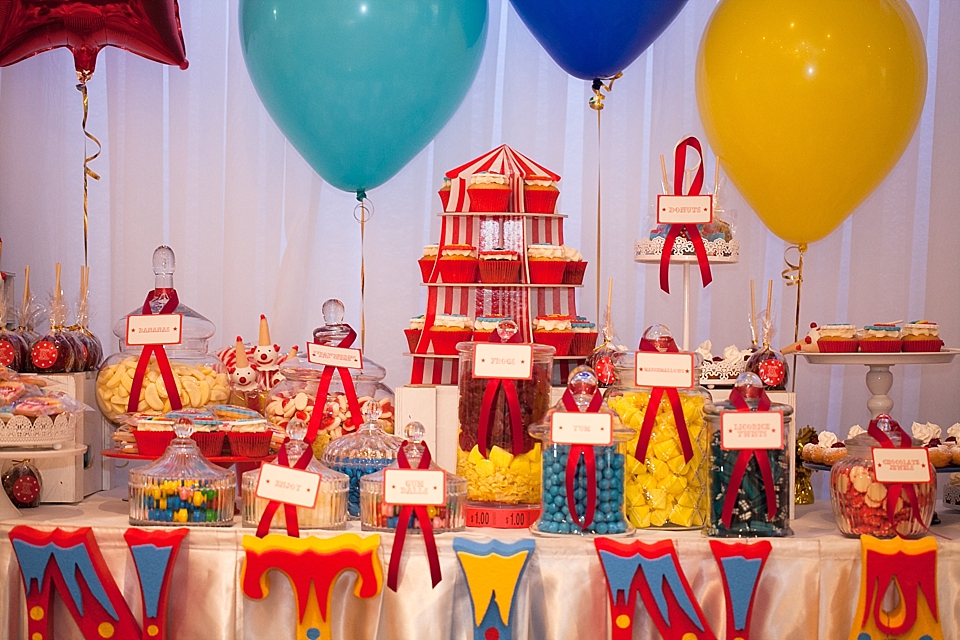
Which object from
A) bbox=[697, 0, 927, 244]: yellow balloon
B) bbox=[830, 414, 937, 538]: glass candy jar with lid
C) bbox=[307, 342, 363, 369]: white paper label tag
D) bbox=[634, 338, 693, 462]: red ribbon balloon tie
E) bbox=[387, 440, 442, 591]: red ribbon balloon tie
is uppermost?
bbox=[697, 0, 927, 244]: yellow balloon

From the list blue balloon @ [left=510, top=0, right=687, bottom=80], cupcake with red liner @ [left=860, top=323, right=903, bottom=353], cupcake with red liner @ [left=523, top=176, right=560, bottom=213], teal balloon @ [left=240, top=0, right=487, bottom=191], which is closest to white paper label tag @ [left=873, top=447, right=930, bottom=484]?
cupcake with red liner @ [left=860, top=323, right=903, bottom=353]

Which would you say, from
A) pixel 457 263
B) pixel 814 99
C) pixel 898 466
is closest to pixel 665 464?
pixel 898 466

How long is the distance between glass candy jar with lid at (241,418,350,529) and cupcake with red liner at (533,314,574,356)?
57cm

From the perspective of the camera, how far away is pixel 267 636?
1919 mm

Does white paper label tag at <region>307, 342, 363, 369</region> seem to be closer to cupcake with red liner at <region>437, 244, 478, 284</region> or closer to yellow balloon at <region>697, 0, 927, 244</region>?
cupcake with red liner at <region>437, 244, 478, 284</region>

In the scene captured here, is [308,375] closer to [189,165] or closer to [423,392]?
[423,392]

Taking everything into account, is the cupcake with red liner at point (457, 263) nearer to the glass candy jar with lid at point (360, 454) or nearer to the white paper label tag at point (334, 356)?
the white paper label tag at point (334, 356)

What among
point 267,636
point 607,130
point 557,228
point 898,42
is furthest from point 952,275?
point 267,636

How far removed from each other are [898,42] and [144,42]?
1.86 meters

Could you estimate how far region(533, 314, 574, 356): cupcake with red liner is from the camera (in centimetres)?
231

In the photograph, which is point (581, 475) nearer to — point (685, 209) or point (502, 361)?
point (502, 361)

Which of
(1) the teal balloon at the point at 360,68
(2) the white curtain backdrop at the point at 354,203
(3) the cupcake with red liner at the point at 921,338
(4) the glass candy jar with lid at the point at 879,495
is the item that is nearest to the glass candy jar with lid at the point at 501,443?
(4) the glass candy jar with lid at the point at 879,495

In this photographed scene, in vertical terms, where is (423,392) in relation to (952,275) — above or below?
below

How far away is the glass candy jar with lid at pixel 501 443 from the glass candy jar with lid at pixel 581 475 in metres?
0.08
